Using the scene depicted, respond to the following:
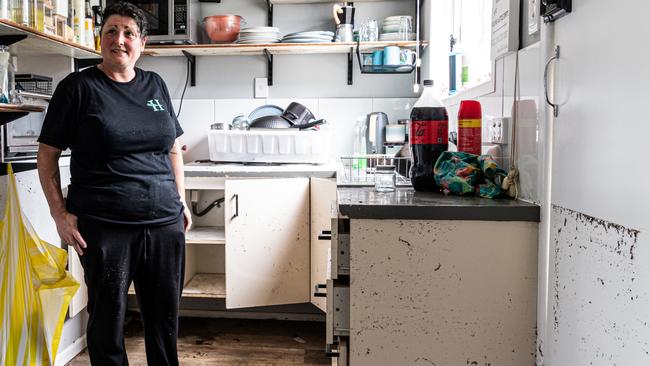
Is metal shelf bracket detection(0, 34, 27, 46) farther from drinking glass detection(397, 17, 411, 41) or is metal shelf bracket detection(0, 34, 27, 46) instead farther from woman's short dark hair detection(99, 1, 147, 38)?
drinking glass detection(397, 17, 411, 41)

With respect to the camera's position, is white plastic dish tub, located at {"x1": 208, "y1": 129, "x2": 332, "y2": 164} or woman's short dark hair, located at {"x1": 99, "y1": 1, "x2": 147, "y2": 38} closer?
woman's short dark hair, located at {"x1": 99, "y1": 1, "x2": 147, "y2": 38}

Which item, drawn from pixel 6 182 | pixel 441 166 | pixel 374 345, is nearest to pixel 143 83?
pixel 6 182

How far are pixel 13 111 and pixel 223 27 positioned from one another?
1.31 metres

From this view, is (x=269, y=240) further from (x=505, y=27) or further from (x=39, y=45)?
(x=505, y=27)

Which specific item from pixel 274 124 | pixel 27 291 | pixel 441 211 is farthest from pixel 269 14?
pixel 441 211

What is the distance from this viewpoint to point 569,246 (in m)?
1.01

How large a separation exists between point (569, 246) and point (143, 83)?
134cm

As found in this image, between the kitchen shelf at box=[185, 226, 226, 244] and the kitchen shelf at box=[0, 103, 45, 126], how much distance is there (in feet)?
3.02

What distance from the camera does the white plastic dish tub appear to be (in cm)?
257

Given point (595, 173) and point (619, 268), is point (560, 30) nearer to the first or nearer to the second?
point (595, 173)

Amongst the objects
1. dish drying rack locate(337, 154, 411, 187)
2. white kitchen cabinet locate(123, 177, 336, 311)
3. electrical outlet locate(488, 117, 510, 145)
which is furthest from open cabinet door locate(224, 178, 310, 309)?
electrical outlet locate(488, 117, 510, 145)

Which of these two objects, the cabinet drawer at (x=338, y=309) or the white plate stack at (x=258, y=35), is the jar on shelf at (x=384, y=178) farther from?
the white plate stack at (x=258, y=35)

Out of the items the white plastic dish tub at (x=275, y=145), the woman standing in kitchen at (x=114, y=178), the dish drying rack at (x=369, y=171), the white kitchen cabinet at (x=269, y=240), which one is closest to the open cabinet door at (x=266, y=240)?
the white kitchen cabinet at (x=269, y=240)

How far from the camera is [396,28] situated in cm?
273
